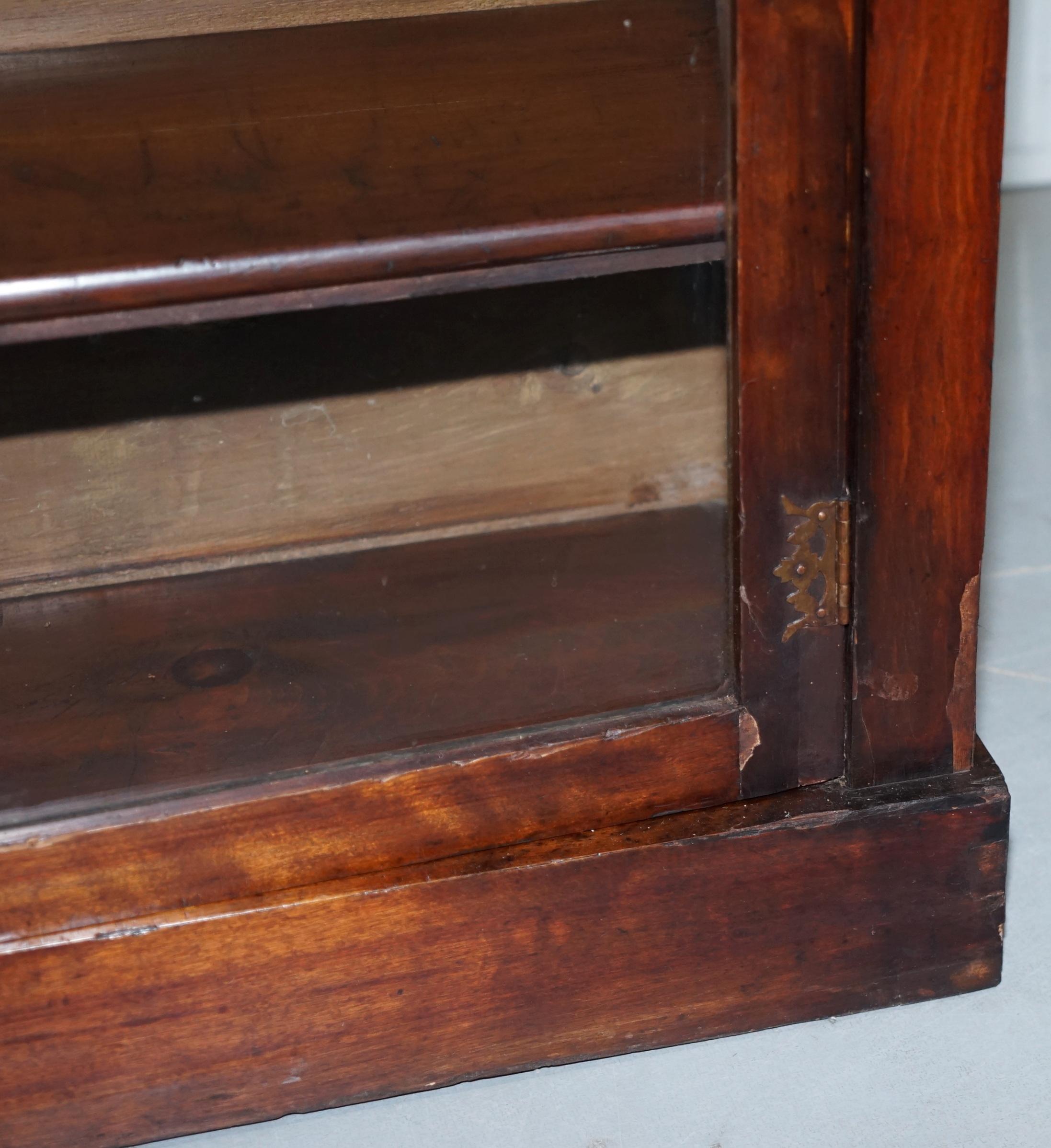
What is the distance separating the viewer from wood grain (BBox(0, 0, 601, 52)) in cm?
104

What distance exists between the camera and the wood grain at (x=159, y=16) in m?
1.04

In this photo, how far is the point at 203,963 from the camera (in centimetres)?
85

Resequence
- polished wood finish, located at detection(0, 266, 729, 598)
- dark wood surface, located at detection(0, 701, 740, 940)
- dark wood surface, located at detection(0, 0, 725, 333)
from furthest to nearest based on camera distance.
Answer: polished wood finish, located at detection(0, 266, 729, 598), dark wood surface, located at detection(0, 701, 740, 940), dark wood surface, located at detection(0, 0, 725, 333)

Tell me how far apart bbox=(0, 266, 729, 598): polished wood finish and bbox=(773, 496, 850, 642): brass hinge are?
6.4 inches

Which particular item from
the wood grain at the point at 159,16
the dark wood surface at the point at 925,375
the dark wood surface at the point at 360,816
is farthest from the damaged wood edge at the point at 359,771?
the wood grain at the point at 159,16

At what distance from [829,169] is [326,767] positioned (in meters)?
0.44

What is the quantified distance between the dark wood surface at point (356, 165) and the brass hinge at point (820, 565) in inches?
7.1

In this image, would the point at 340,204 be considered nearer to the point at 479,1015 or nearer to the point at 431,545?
the point at 431,545

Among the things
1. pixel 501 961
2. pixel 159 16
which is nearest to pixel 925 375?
pixel 501 961

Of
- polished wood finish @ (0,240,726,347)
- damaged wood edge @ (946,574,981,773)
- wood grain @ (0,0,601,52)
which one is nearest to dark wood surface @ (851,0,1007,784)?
damaged wood edge @ (946,574,981,773)

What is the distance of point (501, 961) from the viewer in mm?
886

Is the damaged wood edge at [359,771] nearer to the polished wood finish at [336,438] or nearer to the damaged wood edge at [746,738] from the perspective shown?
the damaged wood edge at [746,738]

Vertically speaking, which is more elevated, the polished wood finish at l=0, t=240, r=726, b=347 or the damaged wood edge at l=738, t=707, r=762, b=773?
the polished wood finish at l=0, t=240, r=726, b=347

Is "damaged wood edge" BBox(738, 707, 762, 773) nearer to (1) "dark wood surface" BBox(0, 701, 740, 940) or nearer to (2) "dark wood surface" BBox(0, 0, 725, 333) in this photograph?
(1) "dark wood surface" BBox(0, 701, 740, 940)
